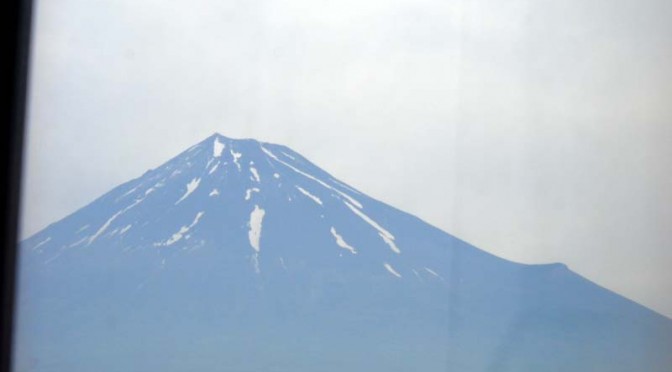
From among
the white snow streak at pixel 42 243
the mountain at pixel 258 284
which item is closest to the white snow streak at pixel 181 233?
the mountain at pixel 258 284

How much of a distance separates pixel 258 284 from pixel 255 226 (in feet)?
0.85

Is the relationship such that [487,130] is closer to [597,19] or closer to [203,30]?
[597,19]

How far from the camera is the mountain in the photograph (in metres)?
3.90

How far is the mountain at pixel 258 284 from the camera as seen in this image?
390 centimetres

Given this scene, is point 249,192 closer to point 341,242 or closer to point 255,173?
point 255,173

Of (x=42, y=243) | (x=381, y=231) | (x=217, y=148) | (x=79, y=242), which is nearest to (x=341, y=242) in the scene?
(x=381, y=231)

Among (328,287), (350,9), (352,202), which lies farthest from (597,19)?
(328,287)

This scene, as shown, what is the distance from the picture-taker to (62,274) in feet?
12.9

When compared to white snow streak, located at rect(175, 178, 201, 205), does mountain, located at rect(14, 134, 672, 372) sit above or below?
below

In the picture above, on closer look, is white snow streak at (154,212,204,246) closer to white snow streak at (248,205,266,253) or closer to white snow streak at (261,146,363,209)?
white snow streak at (248,205,266,253)

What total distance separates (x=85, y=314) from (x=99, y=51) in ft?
3.89

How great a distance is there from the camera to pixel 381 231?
401cm

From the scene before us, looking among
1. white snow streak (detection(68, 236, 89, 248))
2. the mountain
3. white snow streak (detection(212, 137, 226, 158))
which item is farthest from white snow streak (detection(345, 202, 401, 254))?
white snow streak (detection(68, 236, 89, 248))

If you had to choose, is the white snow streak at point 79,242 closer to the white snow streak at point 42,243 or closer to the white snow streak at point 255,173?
the white snow streak at point 42,243
